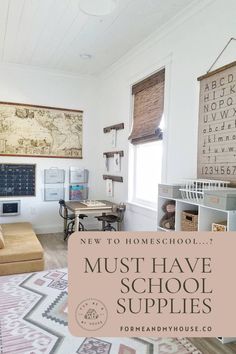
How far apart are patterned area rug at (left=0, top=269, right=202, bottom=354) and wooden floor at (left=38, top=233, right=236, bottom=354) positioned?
83 mm

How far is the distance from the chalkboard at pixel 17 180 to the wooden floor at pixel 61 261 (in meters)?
0.79

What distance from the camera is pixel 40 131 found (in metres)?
4.52

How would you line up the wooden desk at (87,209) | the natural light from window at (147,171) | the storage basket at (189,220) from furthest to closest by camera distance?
the wooden desk at (87,209)
the natural light from window at (147,171)
the storage basket at (189,220)

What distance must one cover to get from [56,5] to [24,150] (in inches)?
92.1

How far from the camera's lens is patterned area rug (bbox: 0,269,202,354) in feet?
5.73

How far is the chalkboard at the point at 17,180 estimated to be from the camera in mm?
4313

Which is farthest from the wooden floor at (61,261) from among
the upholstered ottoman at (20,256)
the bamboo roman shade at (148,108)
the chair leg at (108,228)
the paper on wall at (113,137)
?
the bamboo roman shade at (148,108)

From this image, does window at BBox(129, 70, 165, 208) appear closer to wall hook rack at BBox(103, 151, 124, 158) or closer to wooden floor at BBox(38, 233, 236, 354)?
wall hook rack at BBox(103, 151, 124, 158)

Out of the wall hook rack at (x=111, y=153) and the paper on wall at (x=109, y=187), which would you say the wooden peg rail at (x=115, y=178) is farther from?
the wall hook rack at (x=111, y=153)

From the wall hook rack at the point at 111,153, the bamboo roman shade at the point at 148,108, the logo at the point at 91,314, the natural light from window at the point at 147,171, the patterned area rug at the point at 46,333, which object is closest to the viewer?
the logo at the point at 91,314

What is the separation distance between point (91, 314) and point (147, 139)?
2.83 meters

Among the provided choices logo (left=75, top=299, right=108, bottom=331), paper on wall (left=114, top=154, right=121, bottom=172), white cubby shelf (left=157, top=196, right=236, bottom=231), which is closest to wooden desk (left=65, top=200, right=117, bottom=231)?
paper on wall (left=114, top=154, right=121, bottom=172)

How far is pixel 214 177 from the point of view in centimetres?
235

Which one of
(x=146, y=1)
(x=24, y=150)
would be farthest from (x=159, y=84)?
(x=24, y=150)
